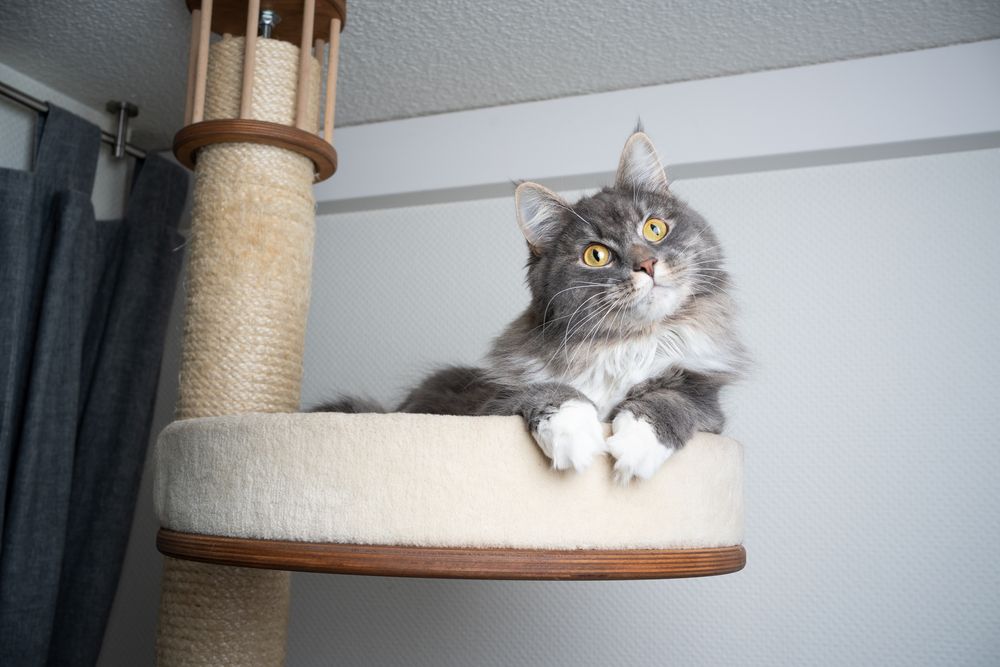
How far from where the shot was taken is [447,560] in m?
0.92

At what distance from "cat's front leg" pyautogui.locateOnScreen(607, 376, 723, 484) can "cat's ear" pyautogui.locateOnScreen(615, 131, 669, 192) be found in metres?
0.44

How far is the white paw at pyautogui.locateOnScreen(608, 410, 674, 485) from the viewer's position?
3.09 feet

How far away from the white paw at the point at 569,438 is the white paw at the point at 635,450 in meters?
0.03

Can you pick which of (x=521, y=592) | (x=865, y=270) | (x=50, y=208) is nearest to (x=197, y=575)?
(x=521, y=592)

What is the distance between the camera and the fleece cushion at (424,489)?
0.94 metres

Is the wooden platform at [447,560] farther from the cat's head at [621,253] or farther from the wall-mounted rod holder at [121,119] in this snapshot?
the wall-mounted rod holder at [121,119]

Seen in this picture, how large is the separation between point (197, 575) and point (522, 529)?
867mm

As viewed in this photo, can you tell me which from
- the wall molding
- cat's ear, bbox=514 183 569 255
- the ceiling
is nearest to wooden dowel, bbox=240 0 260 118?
the ceiling

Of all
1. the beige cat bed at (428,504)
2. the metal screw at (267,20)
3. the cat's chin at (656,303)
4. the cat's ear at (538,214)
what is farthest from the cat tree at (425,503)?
the metal screw at (267,20)

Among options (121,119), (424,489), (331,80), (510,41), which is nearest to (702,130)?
(510,41)

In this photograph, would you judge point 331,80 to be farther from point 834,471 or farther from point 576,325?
point 834,471

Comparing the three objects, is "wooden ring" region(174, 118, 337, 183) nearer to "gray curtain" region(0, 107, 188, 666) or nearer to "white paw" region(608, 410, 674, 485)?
"gray curtain" region(0, 107, 188, 666)

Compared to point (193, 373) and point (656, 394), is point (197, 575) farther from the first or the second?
Result: point (656, 394)

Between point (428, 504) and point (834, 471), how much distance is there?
143 cm
